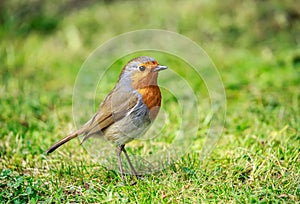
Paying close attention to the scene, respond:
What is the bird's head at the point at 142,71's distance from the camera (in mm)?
3949

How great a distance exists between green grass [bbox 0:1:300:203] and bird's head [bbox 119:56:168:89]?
0.73 metres

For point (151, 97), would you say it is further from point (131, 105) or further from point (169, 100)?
point (169, 100)

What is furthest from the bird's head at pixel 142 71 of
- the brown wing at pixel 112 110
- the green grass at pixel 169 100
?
the green grass at pixel 169 100

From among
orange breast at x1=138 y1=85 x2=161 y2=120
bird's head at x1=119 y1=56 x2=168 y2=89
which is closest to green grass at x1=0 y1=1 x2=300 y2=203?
orange breast at x1=138 y1=85 x2=161 y2=120

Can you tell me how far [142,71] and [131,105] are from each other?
0.28m

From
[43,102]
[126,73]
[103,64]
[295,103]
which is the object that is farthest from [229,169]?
[103,64]

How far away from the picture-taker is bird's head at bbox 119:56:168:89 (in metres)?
3.95

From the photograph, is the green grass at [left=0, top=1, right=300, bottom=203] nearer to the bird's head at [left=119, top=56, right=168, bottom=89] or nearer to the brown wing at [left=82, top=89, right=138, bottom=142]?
the brown wing at [left=82, top=89, right=138, bottom=142]

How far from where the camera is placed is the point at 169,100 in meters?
6.22

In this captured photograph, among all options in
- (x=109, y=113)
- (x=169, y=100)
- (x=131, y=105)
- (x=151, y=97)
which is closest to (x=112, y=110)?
(x=109, y=113)

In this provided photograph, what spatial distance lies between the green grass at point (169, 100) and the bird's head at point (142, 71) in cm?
73

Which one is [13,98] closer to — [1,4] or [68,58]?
[68,58]

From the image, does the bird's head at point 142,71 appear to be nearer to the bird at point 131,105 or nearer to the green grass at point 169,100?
the bird at point 131,105

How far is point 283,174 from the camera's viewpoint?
394cm
